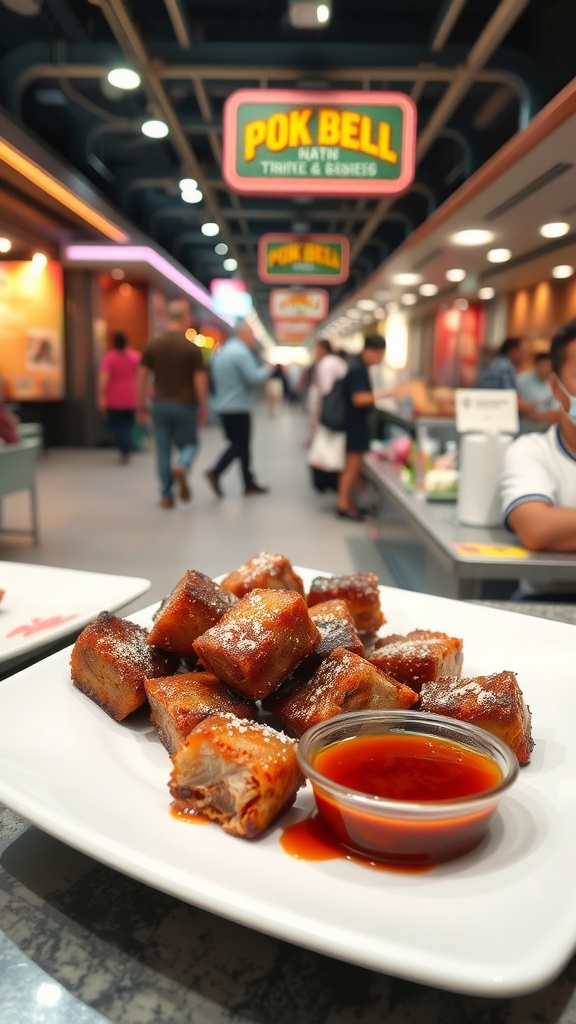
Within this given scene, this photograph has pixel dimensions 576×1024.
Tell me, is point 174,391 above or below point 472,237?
below

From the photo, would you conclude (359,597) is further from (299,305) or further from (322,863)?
(299,305)

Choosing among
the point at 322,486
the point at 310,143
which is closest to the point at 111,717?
the point at 310,143

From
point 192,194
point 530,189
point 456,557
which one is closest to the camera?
point 456,557

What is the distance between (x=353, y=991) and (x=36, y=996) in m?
0.27

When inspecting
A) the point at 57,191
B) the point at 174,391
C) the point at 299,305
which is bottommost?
the point at 174,391

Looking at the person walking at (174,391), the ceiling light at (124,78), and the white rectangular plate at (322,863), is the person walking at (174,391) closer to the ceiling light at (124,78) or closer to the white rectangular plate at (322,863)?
the ceiling light at (124,78)

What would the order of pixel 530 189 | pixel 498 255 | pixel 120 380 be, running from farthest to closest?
1. pixel 120 380
2. pixel 498 255
3. pixel 530 189

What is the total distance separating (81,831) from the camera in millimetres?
758

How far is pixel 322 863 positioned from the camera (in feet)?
2.46

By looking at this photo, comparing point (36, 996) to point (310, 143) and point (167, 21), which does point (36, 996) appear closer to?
point (310, 143)

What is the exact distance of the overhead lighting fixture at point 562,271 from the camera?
10.6m

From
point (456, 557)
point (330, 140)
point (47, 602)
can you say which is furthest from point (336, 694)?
point (330, 140)

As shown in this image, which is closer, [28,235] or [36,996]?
[36,996]

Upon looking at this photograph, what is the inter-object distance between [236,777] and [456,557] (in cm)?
203
